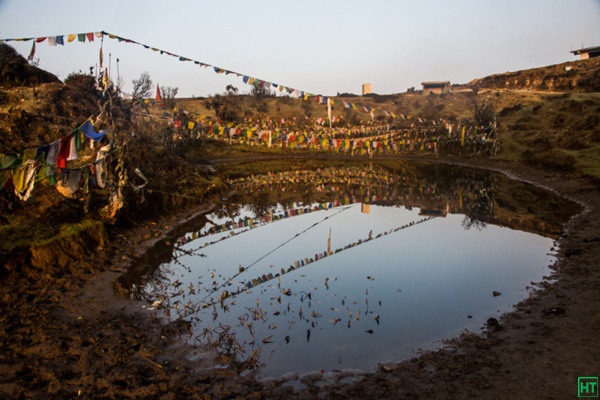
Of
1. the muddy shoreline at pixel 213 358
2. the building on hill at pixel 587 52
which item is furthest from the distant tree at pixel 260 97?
the muddy shoreline at pixel 213 358

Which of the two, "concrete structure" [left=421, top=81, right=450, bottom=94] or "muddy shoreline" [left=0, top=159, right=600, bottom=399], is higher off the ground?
"concrete structure" [left=421, top=81, right=450, bottom=94]

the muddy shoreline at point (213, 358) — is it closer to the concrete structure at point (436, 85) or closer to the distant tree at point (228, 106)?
the distant tree at point (228, 106)

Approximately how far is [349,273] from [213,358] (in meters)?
6.42

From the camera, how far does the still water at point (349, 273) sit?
976 centimetres

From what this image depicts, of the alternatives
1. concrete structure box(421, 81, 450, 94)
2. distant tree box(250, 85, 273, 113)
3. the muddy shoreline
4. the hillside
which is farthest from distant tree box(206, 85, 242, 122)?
the muddy shoreline

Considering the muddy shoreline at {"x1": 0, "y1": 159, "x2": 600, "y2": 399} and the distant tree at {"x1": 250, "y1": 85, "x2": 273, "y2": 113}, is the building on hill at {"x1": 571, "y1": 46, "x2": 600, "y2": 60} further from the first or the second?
the muddy shoreline at {"x1": 0, "y1": 159, "x2": 600, "y2": 399}

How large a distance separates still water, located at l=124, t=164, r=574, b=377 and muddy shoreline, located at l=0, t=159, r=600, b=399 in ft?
2.09

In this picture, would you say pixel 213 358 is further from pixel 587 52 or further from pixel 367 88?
pixel 367 88

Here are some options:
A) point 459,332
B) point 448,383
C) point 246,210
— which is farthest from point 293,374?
→ point 246,210

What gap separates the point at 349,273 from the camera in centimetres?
1428

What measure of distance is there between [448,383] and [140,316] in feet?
23.5

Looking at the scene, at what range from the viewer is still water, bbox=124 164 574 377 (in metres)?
9.76

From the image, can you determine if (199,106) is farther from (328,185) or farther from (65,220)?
(65,220)

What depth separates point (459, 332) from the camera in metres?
9.95
